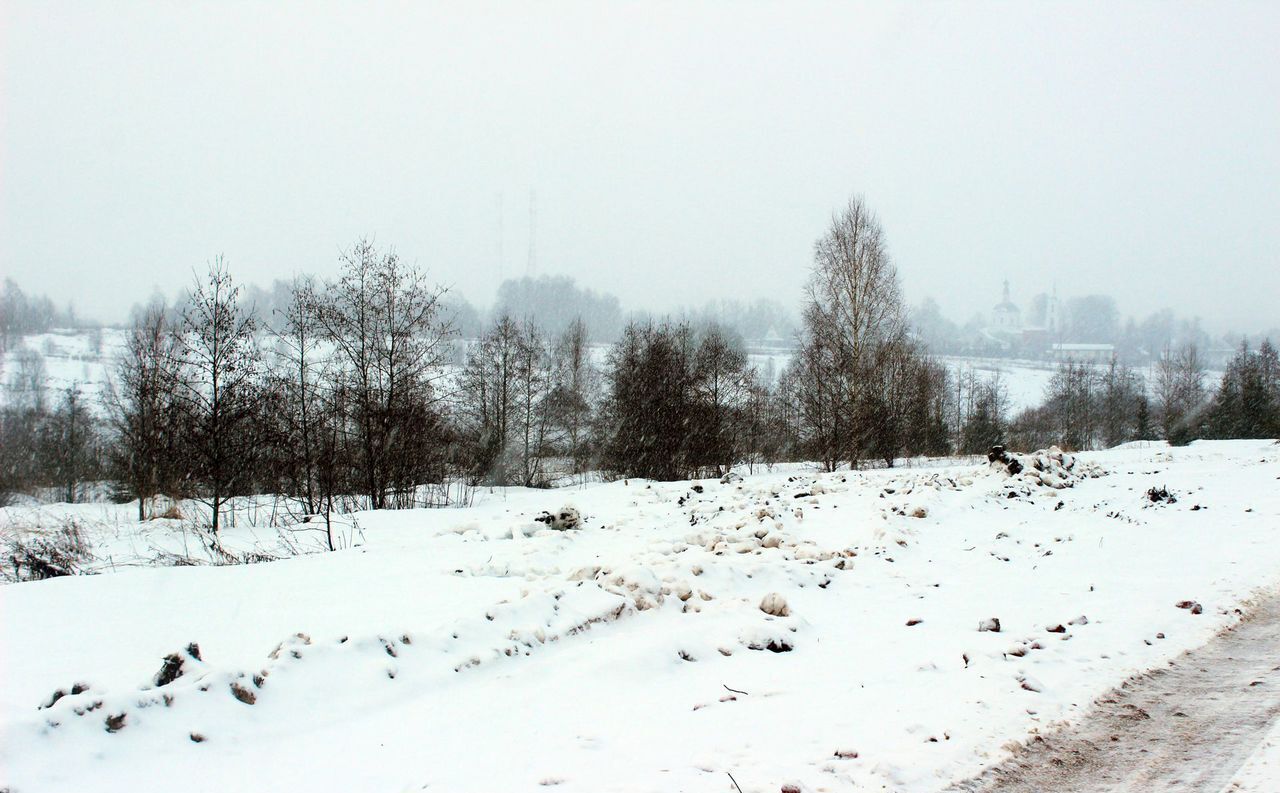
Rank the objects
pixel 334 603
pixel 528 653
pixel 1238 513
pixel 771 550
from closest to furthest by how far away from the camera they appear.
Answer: pixel 528 653 < pixel 334 603 < pixel 771 550 < pixel 1238 513

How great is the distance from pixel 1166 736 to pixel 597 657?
3.46 metres

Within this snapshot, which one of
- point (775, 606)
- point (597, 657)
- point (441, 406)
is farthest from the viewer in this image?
point (441, 406)

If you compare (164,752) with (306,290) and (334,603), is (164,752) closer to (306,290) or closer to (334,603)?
(334,603)

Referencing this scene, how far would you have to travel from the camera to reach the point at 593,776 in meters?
3.24

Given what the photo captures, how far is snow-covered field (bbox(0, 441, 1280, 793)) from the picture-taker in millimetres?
3348

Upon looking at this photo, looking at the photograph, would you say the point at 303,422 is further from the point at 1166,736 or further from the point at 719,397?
the point at 1166,736

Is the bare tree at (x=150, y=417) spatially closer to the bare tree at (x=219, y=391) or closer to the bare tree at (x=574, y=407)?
the bare tree at (x=219, y=391)

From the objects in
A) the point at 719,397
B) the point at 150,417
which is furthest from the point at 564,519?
the point at 719,397

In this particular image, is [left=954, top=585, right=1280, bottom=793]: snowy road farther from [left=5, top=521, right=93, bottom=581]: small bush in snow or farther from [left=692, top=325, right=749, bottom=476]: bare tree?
[left=692, top=325, right=749, bottom=476]: bare tree

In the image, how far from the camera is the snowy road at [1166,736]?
3.20 metres

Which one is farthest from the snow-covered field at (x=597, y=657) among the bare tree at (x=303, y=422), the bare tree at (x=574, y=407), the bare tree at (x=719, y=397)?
the bare tree at (x=574, y=407)

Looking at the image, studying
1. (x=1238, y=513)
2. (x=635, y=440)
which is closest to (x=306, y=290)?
(x=635, y=440)

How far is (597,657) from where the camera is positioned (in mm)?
4852

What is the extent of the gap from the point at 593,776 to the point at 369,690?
1816mm
